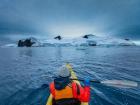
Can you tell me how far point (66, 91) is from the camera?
553 cm

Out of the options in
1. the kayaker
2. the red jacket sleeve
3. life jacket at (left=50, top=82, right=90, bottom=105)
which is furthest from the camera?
the red jacket sleeve

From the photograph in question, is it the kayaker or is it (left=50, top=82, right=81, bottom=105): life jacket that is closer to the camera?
the kayaker

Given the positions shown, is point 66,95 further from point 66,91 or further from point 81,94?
point 81,94

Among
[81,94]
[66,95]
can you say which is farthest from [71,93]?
[81,94]

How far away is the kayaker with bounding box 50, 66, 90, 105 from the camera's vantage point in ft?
17.2

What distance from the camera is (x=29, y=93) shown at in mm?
10641

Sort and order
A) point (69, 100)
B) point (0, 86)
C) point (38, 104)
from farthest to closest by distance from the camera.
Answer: point (0, 86), point (38, 104), point (69, 100)

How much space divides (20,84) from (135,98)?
8.88m

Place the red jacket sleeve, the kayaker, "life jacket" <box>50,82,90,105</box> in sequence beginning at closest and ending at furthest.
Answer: the kayaker
"life jacket" <box>50,82,90,105</box>
the red jacket sleeve

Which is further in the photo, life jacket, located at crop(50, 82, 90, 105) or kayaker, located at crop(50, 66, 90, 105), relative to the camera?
life jacket, located at crop(50, 82, 90, 105)

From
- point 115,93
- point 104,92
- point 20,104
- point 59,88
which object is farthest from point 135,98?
point 20,104

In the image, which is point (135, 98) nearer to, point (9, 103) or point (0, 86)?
point (9, 103)

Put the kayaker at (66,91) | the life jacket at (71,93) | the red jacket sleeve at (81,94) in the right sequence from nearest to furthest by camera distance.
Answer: the kayaker at (66,91), the life jacket at (71,93), the red jacket sleeve at (81,94)

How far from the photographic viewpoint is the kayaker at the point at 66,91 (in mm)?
5240
